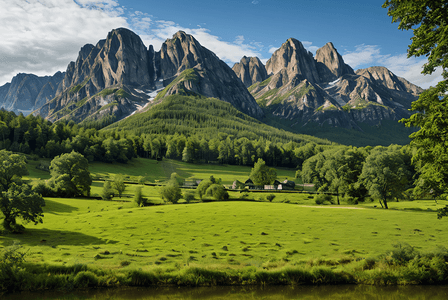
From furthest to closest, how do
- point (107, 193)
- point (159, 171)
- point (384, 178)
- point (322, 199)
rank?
point (159, 171) < point (322, 199) < point (107, 193) < point (384, 178)

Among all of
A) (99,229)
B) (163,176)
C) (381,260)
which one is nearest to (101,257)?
(99,229)

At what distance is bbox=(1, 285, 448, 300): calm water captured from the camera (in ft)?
63.1

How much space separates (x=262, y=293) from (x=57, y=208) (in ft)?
155

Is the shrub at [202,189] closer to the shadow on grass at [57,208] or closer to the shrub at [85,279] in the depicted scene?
the shadow on grass at [57,208]

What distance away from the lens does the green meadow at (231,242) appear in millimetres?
21750

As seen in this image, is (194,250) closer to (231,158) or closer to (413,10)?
(413,10)

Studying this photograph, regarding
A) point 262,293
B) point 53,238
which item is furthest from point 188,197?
point 262,293

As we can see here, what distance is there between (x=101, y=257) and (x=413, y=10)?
3258cm

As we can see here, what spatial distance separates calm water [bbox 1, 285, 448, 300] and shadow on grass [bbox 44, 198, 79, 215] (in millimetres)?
33368

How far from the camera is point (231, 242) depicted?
Answer: 30078 mm

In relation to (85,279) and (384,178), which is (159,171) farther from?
(85,279)

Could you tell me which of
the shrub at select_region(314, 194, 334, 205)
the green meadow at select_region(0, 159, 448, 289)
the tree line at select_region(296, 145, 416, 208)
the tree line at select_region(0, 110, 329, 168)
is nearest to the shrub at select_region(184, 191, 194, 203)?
the green meadow at select_region(0, 159, 448, 289)

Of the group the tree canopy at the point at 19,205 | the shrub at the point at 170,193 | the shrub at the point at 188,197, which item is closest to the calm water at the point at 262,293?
the tree canopy at the point at 19,205

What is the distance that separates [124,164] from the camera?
13875 cm
